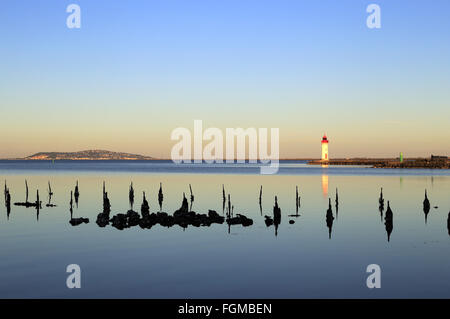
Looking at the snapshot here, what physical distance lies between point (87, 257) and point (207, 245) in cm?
796
